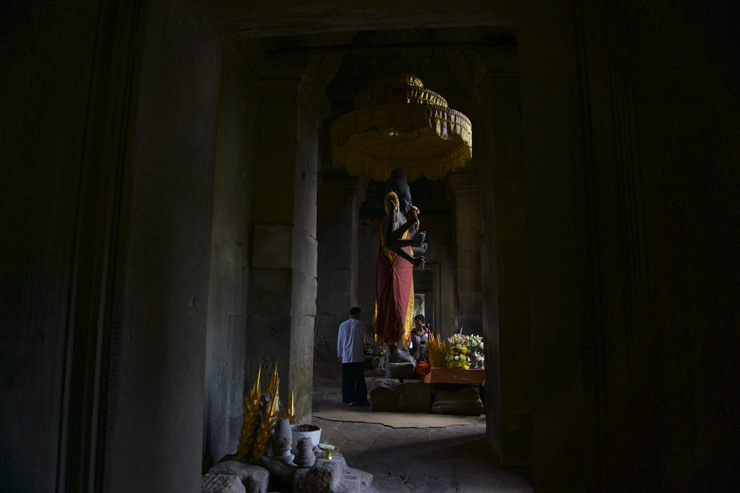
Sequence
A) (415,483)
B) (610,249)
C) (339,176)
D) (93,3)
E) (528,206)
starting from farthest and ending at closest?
(339,176)
(415,483)
(528,206)
(93,3)
(610,249)

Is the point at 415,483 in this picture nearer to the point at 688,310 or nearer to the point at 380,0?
the point at 688,310

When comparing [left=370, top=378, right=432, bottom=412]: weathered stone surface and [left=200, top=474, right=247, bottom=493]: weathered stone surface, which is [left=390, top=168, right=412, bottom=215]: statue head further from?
[left=200, top=474, right=247, bottom=493]: weathered stone surface

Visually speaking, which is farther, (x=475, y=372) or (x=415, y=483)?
(x=475, y=372)

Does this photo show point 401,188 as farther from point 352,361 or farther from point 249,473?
point 249,473

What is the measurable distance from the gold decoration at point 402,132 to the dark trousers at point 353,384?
363 centimetres

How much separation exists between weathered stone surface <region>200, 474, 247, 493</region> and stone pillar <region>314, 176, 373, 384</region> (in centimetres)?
693

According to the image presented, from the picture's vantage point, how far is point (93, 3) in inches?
67.6

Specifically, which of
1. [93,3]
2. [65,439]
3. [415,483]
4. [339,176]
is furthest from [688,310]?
[339,176]

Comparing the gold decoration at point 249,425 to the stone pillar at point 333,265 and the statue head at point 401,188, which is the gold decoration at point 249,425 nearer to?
the statue head at point 401,188

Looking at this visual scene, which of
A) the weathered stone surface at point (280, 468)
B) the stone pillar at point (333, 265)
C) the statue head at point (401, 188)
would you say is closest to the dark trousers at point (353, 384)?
the stone pillar at point (333, 265)

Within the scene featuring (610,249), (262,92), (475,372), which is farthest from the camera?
(475,372)

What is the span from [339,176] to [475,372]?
5.47m

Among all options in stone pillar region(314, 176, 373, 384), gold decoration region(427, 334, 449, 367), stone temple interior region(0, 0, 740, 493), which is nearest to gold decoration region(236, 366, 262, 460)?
stone temple interior region(0, 0, 740, 493)

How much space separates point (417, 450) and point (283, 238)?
9.19 feet
